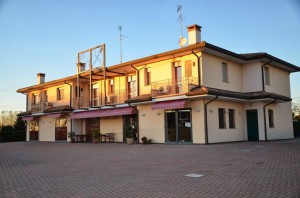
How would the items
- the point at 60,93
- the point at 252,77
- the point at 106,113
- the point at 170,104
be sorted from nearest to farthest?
the point at 170,104 → the point at 252,77 → the point at 106,113 → the point at 60,93

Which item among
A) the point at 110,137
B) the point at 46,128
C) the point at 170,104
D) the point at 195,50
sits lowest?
the point at 110,137

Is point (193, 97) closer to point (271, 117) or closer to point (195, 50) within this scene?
point (195, 50)

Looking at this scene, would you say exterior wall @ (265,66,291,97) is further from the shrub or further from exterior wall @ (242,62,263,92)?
the shrub

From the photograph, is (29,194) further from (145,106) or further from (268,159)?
(145,106)

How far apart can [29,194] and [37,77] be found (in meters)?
31.7

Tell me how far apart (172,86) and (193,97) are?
8.57 ft

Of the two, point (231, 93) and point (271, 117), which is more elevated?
point (231, 93)

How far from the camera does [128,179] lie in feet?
26.1

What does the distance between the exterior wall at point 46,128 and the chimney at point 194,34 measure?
1792cm

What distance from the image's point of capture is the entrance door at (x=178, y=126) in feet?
63.0

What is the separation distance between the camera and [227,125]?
20297 millimetres

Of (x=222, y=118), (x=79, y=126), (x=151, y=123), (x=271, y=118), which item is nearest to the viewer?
(x=222, y=118)

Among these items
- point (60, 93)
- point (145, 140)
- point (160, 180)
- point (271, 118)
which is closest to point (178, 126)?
point (145, 140)

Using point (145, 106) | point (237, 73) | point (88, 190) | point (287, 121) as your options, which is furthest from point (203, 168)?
point (287, 121)
